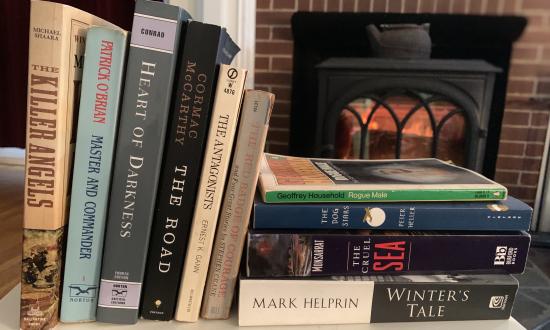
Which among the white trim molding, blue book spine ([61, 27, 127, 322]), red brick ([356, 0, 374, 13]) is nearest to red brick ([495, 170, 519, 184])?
red brick ([356, 0, 374, 13])

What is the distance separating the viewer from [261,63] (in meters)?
1.70

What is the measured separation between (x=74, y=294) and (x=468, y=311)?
42 cm

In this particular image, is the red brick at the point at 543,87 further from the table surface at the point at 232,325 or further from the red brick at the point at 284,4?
the table surface at the point at 232,325

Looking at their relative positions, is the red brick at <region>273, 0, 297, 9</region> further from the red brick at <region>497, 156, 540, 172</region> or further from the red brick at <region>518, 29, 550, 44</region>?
the red brick at <region>497, 156, 540, 172</region>

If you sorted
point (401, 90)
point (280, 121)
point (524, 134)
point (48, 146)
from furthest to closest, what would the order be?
point (280, 121) → point (524, 134) → point (401, 90) → point (48, 146)

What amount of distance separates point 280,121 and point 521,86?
2.92ft

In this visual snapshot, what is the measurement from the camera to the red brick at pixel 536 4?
1.54 metres

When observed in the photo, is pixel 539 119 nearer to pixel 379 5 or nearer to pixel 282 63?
pixel 379 5

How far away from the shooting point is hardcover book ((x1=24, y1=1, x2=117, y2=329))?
0.41 meters

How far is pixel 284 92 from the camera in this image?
5.64 feet

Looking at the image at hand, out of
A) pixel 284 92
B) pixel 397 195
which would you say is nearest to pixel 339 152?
pixel 284 92

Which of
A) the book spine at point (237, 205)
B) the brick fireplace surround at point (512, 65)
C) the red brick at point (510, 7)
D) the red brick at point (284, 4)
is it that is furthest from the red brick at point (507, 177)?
the book spine at point (237, 205)

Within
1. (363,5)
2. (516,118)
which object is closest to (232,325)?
(363,5)

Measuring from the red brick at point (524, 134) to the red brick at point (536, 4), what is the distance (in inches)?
16.6
